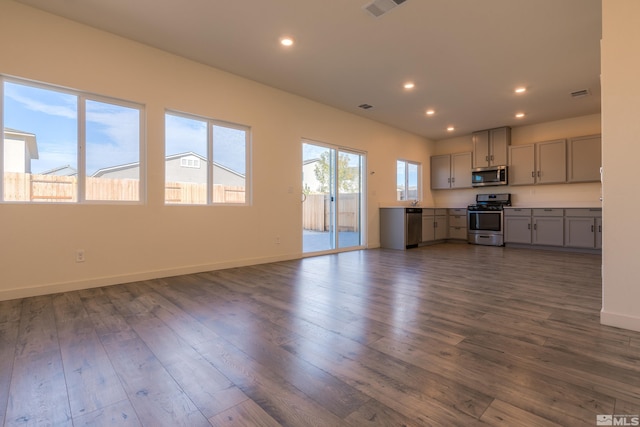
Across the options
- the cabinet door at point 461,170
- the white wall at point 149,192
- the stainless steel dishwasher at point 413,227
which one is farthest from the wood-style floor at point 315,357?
the cabinet door at point 461,170

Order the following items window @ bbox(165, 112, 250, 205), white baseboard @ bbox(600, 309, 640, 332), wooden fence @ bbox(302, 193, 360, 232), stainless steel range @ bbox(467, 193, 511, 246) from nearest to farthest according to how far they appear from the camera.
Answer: white baseboard @ bbox(600, 309, 640, 332)
window @ bbox(165, 112, 250, 205)
wooden fence @ bbox(302, 193, 360, 232)
stainless steel range @ bbox(467, 193, 511, 246)

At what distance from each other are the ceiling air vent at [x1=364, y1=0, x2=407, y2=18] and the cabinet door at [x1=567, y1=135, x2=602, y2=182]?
545cm

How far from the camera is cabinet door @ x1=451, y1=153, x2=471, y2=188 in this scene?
742 cm

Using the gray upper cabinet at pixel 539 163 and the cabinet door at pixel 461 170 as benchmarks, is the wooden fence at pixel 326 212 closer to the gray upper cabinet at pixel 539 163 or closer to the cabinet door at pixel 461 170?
the cabinet door at pixel 461 170

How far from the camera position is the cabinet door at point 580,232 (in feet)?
18.2

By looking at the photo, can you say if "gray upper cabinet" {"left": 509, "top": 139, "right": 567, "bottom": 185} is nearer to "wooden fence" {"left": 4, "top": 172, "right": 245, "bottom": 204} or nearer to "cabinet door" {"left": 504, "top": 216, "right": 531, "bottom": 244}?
"cabinet door" {"left": 504, "top": 216, "right": 531, "bottom": 244}

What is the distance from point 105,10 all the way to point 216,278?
9.65 ft

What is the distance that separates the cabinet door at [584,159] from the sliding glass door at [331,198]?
4.18m

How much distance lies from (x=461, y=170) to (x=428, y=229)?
1.88m

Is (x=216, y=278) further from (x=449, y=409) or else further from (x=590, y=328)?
(x=590, y=328)

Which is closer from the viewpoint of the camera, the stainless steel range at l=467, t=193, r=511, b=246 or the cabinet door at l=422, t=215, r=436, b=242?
the stainless steel range at l=467, t=193, r=511, b=246

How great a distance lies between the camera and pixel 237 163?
14.6 feet

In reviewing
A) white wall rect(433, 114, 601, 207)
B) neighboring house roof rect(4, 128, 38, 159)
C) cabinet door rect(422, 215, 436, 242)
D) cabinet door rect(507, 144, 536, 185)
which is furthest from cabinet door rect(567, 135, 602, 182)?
neighboring house roof rect(4, 128, 38, 159)

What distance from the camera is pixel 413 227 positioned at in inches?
255
